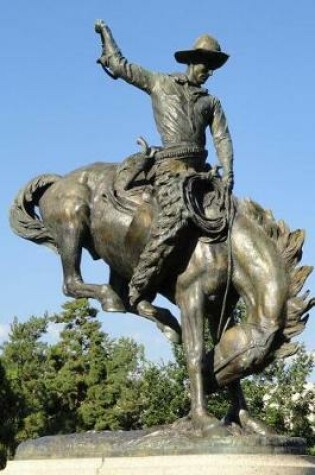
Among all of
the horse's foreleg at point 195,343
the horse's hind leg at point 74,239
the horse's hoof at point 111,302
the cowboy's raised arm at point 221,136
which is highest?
the cowboy's raised arm at point 221,136

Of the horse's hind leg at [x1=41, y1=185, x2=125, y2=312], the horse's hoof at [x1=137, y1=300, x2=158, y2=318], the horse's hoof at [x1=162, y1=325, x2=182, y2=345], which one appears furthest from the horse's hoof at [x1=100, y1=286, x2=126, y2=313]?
the horse's hoof at [x1=162, y1=325, x2=182, y2=345]

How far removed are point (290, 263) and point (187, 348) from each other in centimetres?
115

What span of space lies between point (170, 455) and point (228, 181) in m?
2.56

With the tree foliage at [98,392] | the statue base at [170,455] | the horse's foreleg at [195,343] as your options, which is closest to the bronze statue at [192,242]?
the horse's foreleg at [195,343]

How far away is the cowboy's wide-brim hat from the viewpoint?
8.85 metres

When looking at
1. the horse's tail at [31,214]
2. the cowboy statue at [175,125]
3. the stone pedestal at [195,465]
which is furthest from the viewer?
the horse's tail at [31,214]

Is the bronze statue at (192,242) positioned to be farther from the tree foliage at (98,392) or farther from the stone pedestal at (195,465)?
the tree foliage at (98,392)

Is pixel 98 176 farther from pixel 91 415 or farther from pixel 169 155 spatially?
pixel 91 415

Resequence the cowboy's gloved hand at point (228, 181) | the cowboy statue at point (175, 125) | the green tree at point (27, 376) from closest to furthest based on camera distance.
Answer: the cowboy statue at point (175, 125) < the cowboy's gloved hand at point (228, 181) < the green tree at point (27, 376)

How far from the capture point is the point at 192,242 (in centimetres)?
820

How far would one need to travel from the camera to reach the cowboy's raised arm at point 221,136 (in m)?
8.81

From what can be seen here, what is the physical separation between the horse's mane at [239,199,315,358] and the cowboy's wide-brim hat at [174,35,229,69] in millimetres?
1507

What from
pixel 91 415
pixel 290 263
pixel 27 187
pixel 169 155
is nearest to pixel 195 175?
pixel 169 155

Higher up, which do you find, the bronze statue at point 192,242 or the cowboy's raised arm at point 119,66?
the cowboy's raised arm at point 119,66
